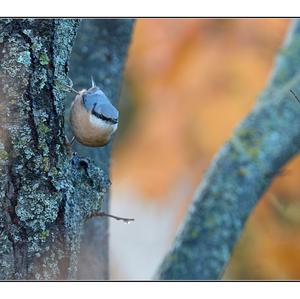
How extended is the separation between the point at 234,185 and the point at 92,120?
55 centimetres

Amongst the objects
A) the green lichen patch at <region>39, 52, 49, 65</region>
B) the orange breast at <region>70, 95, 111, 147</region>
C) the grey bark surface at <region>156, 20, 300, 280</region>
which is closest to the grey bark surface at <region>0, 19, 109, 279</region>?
the green lichen patch at <region>39, 52, 49, 65</region>

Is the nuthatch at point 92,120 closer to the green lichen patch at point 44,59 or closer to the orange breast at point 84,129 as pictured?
the orange breast at point 84,129

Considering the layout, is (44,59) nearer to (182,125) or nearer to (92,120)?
(92,120)

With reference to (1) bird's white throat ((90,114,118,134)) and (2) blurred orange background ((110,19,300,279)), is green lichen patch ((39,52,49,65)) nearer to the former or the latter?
(1) bird's white throat ((90,114,118,134))

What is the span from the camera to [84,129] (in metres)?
1.28

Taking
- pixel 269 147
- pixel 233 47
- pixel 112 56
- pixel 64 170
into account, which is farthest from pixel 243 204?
pixel 233 47

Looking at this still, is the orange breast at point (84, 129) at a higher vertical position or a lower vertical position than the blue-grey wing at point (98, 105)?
lower

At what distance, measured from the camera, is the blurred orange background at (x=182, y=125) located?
192 centimetres

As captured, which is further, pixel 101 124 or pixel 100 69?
pixel 100 69

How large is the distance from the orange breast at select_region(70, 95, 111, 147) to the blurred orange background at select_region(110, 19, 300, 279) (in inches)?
21.9

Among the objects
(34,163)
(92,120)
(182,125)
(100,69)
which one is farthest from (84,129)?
(182,125)

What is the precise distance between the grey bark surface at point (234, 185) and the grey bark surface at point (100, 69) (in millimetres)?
175

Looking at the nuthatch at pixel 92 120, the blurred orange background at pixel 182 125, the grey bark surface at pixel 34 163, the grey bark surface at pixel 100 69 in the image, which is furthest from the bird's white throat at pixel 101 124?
the blurred orange background at pixel 182 125

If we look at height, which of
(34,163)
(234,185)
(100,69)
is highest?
(100,69)
